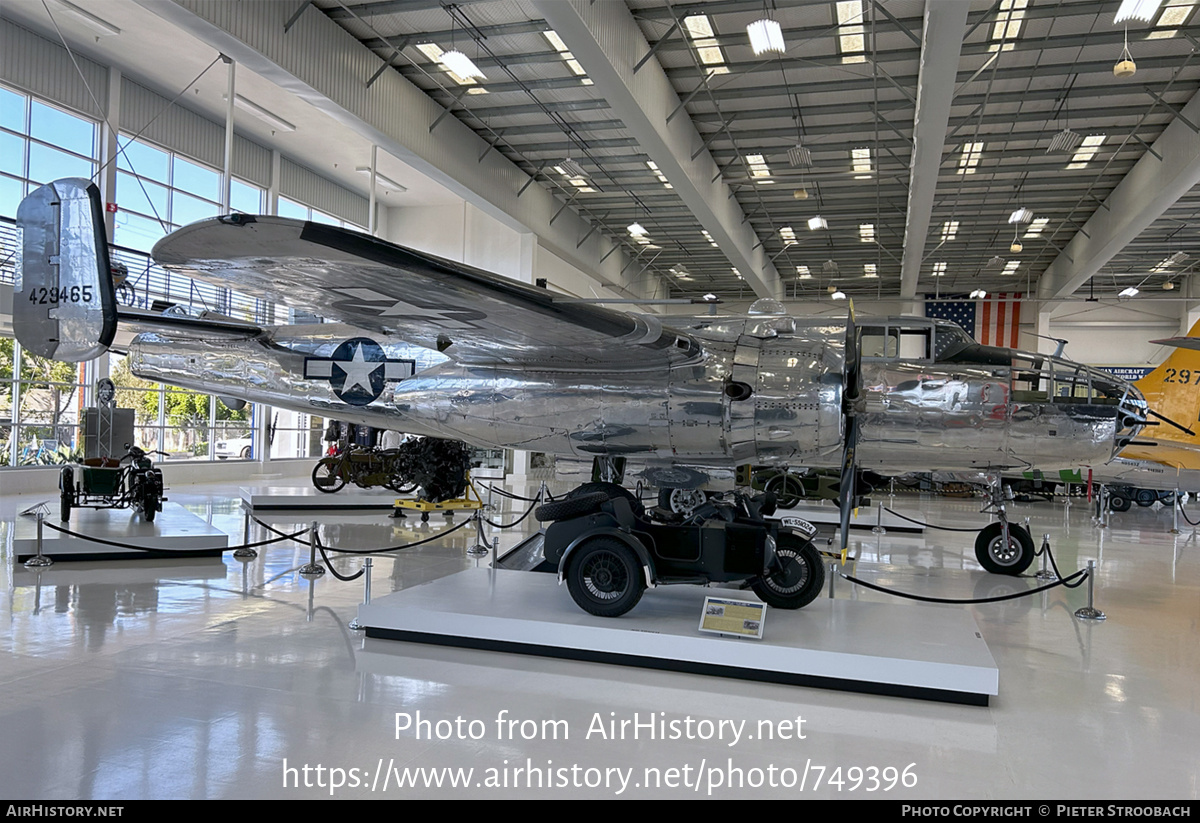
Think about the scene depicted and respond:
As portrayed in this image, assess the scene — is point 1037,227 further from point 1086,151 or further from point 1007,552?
point 1007,552

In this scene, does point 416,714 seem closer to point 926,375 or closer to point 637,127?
point 926,375

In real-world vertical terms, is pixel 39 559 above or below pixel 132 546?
below

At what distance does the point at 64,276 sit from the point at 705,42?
36.6ft

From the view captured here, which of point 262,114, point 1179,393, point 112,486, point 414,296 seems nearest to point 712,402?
point 414,296

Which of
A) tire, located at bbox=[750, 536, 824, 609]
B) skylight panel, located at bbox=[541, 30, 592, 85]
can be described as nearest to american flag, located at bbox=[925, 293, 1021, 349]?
skylight panel, located at bbox=[541, 30, 592, 85]

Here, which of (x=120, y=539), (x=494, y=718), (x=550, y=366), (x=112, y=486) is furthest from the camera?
(x=112, y=486)

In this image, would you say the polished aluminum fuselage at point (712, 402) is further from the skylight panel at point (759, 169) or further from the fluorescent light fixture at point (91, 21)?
the skylight panel at point (759, 169)

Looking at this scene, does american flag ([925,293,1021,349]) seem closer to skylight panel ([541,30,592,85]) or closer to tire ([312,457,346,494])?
skylight panel ([541,30,592,85])

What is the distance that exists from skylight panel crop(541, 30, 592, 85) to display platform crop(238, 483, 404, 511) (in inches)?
380

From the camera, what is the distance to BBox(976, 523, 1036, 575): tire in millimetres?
11062

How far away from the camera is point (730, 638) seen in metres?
6.09

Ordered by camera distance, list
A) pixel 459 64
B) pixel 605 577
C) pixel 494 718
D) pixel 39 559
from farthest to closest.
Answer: pixel 459 64 < pixel 39 559 < pixel 605 577 < pixel 494 718

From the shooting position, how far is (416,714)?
509 cm

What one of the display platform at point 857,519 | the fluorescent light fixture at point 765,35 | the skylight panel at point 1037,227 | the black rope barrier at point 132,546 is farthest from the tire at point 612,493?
the skylight panel at point 1037,227
